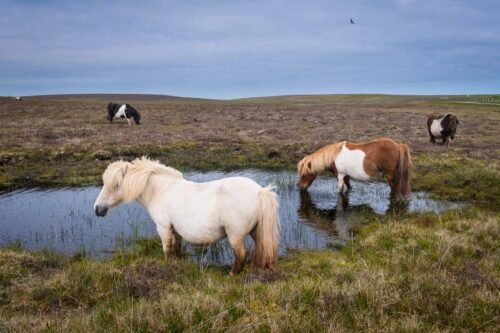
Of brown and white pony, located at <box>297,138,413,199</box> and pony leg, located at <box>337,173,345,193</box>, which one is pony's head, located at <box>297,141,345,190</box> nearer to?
brown and white pony, located at <box>297,138,413,199</box>

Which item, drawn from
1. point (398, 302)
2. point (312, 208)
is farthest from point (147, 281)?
point (312, 208)

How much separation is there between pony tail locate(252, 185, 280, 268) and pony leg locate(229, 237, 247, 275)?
0.20m

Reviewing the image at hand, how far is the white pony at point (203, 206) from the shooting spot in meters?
5.63

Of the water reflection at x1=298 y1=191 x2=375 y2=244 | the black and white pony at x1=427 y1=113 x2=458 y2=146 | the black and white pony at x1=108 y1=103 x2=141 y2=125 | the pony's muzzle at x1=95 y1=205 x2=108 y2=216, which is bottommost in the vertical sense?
the water reflection at x1=298 y1=191 x2=375 y2=244

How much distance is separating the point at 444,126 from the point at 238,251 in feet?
58.6

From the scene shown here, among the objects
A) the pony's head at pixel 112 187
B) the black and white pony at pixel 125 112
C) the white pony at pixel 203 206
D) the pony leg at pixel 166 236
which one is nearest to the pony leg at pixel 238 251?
the white pony at pixel 203 206

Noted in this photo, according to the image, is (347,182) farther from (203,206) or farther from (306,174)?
A: (203,206)

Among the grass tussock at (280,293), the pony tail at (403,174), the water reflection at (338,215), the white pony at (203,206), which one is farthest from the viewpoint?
the pony tail at (403,174)

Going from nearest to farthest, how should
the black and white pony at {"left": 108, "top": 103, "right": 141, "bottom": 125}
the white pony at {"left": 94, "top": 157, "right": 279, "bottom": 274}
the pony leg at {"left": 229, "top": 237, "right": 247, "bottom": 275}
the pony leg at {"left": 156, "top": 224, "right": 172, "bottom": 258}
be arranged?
the white pony at {"left": 94, "top": 157, "right": 279, "bottom": 274} → the pony leg at {"left": 229, "top": 237, "right": 247, "bottom": 275} → the pony leg at {"left": 156, "top": 224, "right": 172, "bottom": 258} → the black and white pony at {"left": 108, "top": 103, "right": 141, "bottom": 125}

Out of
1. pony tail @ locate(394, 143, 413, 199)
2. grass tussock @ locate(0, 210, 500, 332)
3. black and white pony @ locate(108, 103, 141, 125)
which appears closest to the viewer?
grass tussock @ locate(0, 210, 500, 332)

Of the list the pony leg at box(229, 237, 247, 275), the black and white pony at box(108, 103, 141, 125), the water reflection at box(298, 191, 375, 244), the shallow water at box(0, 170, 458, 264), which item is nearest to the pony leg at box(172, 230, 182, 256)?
the shallow water at box(0, 170, 458, 264)

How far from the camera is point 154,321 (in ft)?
10.8

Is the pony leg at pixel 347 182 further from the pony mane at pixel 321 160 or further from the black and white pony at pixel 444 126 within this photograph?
the black and white pony at pixel 444 126

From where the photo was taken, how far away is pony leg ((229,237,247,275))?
5.82 meters
